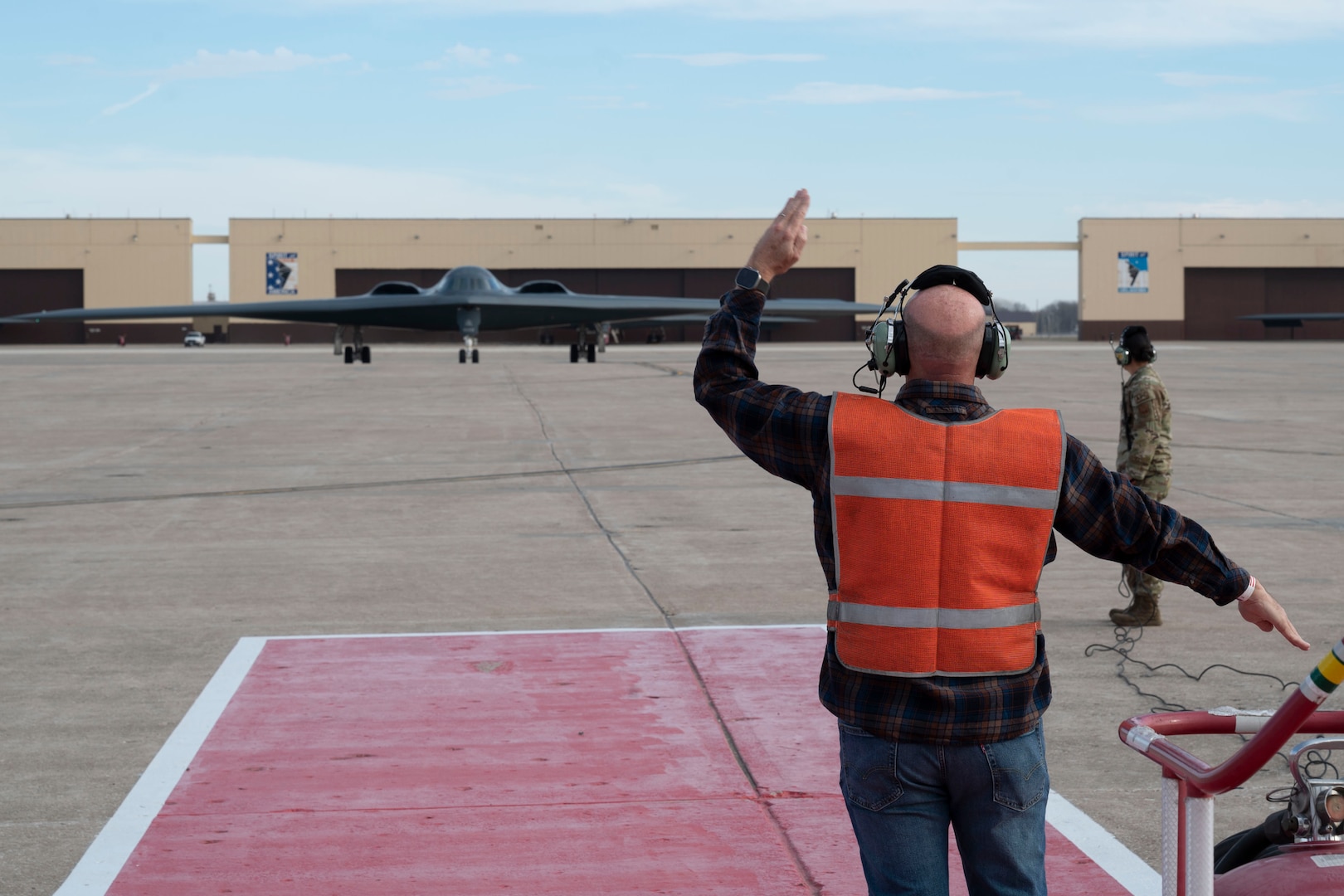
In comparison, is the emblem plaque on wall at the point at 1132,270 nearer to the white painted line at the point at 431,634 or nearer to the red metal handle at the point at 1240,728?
the white painted line at the point at 431,634

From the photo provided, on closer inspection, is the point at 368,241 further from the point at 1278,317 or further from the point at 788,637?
the point at 788,637

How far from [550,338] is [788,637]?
73.6 m

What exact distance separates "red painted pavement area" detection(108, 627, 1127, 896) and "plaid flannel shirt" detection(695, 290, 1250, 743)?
1.67 m

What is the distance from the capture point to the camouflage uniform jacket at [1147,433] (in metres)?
8.04

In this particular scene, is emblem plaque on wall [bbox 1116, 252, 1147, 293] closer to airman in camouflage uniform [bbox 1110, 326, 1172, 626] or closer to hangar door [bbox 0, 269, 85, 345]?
hangar door [bbox 0, 269, 85, 345]

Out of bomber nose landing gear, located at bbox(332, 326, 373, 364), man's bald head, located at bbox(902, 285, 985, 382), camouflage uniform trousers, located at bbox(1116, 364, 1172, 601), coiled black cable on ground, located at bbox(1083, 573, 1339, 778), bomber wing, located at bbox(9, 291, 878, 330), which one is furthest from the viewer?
bomber nose landing gear, located at bbox(332, 326, 373, 364)

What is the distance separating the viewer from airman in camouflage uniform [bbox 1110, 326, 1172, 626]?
26.3 ft

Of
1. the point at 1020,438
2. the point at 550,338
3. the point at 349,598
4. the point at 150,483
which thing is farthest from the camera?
the point at 550,338

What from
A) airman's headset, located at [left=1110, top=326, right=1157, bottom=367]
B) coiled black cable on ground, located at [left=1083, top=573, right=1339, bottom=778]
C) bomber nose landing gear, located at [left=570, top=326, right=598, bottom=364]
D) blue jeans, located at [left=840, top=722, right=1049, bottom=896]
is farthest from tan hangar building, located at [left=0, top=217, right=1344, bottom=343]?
blue jeans, located at [left=840, top=722, right=1049, bottom=896]

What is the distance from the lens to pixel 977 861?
298 cm

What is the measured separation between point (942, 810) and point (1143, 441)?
5.61 meters

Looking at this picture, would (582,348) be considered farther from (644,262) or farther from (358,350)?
(644,262)

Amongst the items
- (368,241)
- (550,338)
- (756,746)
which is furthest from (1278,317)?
(756,746)

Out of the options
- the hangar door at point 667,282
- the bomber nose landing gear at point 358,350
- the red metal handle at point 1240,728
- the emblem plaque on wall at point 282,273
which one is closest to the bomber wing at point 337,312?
the bomber nose landing gear at point 358,350
